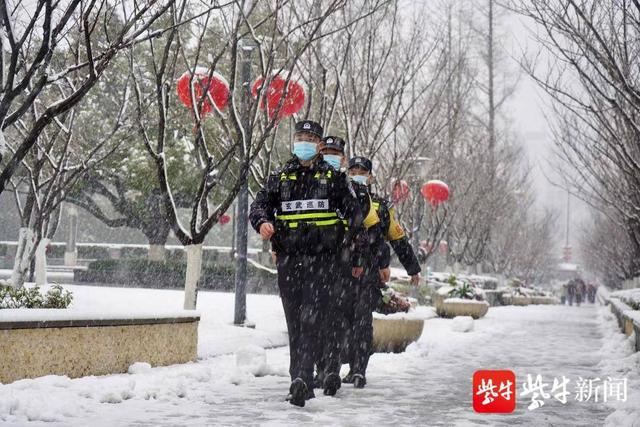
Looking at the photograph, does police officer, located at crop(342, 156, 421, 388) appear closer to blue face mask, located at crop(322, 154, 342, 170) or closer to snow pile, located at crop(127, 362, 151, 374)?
blue face mask, located at crop(322, 154, 342, 170)

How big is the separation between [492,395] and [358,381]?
3.91 feet

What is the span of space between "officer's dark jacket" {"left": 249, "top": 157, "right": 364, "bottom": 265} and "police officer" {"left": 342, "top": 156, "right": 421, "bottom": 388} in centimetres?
98

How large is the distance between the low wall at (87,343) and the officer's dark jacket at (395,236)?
7.41ft

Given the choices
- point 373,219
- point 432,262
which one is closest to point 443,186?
point 373,219

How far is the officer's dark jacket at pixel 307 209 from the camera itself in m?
Answer: 5.87

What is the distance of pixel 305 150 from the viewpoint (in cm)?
606

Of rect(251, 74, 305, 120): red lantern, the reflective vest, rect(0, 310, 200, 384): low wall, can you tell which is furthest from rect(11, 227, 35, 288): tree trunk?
the reflective vest

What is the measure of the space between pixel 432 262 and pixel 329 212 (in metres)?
61.2

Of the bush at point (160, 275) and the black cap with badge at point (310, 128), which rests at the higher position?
the black cap with badge at point (310, 128)

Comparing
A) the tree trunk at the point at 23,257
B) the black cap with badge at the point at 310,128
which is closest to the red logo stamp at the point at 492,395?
the black cap with badge at the point at 310,128

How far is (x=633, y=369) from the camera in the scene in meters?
8.66

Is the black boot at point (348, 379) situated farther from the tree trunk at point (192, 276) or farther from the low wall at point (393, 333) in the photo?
the tree trunk at point (192, 276)

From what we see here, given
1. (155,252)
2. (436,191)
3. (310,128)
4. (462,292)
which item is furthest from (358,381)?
(155,252)

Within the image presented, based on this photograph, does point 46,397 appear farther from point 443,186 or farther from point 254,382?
point 443,186
